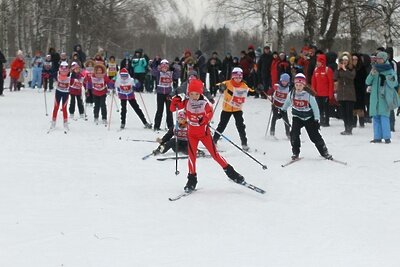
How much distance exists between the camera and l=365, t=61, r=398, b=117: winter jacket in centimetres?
1223

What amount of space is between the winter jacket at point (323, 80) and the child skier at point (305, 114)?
3.79 metres

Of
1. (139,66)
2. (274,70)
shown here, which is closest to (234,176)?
(274,70)

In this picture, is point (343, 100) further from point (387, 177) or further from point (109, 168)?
point (109, 168)

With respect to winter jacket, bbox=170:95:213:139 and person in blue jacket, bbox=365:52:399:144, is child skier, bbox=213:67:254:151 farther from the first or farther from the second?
winter jacket, bbox=170:95:213:139

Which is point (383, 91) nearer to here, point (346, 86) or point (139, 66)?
point (346, 86)

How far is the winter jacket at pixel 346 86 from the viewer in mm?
13875

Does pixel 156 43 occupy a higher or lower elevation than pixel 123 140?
higher

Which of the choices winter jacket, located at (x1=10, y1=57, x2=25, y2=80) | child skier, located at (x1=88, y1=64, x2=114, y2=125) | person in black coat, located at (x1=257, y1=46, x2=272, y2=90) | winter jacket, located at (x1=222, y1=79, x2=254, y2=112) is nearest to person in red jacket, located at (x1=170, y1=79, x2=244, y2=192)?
winter jacket, located at (x1=222, y1=79, x2=254, y2=112)

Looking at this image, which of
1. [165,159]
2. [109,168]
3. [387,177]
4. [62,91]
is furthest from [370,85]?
[62,91]

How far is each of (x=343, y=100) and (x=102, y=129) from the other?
5836mm

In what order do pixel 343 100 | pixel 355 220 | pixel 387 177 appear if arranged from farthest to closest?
pixel 343 100
pixel 387 177
pixel 355 220

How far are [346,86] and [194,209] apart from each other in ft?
25.1

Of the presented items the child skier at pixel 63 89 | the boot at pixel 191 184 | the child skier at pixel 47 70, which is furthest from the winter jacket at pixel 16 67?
the boot at pixel 191 184

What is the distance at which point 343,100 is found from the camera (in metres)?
13.9
